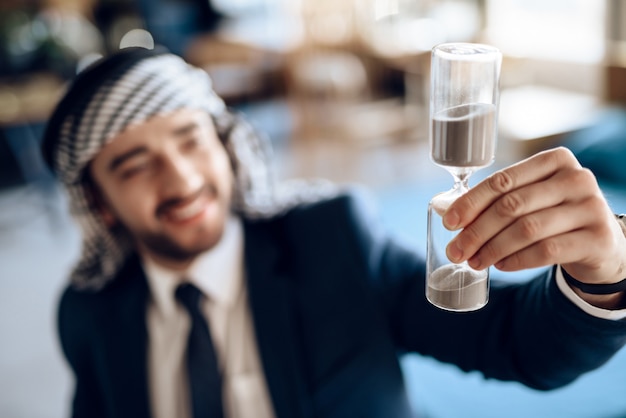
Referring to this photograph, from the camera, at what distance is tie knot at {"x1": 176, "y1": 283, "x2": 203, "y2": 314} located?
3.69 feet

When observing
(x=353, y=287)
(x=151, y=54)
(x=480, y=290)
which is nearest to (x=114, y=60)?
(x=151, y=54)

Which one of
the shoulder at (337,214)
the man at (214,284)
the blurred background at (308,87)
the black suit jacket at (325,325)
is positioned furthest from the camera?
the blurred background at (308,87)

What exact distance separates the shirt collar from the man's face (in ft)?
0.10

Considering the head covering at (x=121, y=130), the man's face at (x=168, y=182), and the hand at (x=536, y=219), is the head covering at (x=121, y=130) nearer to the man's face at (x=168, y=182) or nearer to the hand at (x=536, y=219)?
the man's face at (x=168, y=182)

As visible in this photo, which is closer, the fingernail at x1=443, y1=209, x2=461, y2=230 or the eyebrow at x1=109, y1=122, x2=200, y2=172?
the fingernail at x1=443, y1=209, x2=461, y2=230

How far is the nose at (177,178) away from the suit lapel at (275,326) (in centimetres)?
20

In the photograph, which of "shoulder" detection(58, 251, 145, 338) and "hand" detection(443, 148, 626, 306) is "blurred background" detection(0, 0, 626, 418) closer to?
"shoulder" detection(58, 251, 145, 338)

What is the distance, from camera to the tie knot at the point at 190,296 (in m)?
1.13

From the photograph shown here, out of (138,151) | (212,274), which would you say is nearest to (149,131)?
(138,151)

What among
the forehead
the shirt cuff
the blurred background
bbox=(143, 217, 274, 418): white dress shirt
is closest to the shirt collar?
bbox=(143, 217, 274, 418): white dress shirt

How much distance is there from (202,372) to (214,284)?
6.3 inches

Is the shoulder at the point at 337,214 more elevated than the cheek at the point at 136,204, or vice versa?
the cheek at the point at 136,204

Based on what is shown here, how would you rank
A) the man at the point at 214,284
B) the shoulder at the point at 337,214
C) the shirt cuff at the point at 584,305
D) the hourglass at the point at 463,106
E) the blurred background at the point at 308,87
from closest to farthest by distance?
the hourglass at the point at 463,106, the shirt cuff at the point at 584,305, the man at the point at 214,284, the shoulder at the point at 337,214, the blurred background at the point at 308,87

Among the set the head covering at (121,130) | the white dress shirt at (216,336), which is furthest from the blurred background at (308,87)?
the white dress shirt at (216,336)
